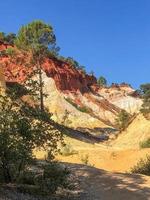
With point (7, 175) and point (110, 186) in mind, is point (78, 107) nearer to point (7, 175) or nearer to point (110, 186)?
→ point (110, 186)

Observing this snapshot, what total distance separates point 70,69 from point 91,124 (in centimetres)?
2090

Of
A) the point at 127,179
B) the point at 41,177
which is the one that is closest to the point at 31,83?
the point at 41,177

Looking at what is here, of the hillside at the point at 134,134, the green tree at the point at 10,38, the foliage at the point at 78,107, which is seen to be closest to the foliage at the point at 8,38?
the green tree at the point at 10,38

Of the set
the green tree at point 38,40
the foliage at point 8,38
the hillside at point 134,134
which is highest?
the foliage at point 8,38

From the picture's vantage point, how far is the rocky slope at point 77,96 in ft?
234

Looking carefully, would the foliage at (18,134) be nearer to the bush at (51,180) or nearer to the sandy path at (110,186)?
the bush at (51,180)

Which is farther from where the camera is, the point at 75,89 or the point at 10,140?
the point at 75,89

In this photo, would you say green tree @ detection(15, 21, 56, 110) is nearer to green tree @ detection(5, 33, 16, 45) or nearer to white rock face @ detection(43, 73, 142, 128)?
white rock face @ detection(43, 73, 142, 128)

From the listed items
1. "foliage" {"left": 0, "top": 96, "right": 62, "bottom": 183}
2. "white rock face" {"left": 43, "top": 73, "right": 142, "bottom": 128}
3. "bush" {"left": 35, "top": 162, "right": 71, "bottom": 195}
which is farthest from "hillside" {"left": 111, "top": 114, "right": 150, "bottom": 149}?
"foliage" {"left": 0, "top": 96, "right": 62, "bottom": 183}

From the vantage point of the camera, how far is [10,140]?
13.6m

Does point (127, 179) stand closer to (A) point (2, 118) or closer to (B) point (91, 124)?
(A) point (2, 118)

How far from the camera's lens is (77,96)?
285 feet

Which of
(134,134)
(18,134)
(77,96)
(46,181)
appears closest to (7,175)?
(46,181)

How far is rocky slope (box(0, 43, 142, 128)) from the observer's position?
71.2 meters
